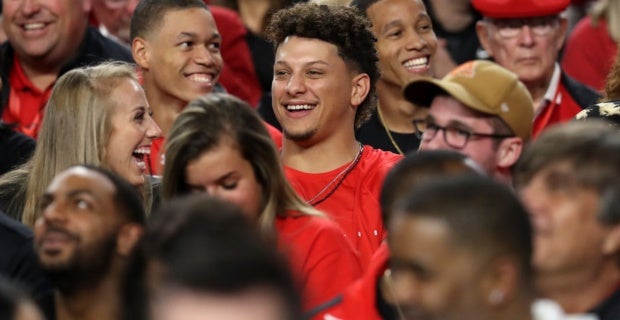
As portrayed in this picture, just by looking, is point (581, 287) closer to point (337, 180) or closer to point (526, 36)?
point (337, 180)

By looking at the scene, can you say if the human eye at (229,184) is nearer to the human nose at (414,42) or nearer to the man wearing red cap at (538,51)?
the human nose at (414,42)

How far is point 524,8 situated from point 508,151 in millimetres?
1925

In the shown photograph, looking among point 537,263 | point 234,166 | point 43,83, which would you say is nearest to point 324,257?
point 234,166

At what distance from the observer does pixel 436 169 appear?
4.26 metres

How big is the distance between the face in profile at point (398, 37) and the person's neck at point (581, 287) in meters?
3.08

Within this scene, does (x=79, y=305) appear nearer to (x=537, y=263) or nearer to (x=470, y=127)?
(x=537, y=263)

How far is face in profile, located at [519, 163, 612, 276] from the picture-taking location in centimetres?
381

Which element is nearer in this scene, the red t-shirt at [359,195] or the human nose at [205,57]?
the red t-shirt at [359,195]

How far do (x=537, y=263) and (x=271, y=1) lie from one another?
4376 mm

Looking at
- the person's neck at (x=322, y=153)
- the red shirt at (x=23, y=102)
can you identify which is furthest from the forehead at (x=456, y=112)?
the red shirt at (x=23, y=102)

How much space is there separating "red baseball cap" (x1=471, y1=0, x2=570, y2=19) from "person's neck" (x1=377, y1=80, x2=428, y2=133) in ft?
2.13

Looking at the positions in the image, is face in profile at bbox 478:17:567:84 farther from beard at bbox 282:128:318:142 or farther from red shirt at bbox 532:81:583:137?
beard at bbox 282:128:318:142

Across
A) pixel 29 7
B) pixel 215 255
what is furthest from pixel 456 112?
pixel 29 7

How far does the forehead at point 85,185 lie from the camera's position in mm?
4305
